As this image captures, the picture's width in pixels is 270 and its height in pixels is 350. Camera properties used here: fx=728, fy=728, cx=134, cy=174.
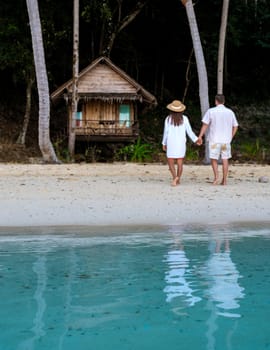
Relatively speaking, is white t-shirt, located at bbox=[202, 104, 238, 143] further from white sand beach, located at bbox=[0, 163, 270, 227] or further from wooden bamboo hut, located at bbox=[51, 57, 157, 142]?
wooden bamboo hut, located at bbox=[51, 57, 157, 142]

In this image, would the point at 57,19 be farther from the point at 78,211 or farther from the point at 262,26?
the point at 78,211

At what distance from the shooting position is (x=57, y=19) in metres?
29.1

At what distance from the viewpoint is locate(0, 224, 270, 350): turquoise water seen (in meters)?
5.62

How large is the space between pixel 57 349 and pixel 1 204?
7.61m

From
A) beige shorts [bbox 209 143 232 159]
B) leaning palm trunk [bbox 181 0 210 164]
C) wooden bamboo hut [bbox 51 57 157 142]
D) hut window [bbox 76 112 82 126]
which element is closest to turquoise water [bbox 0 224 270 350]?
beige shorts [bbox 209 143 232 159]

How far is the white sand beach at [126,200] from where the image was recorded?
38.4 ft

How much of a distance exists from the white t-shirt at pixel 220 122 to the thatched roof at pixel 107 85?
437 inches

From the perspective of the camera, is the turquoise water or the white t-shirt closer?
the turquoise water

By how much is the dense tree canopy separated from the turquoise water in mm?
17717

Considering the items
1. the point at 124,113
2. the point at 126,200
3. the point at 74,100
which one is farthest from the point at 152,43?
the point at 126,200

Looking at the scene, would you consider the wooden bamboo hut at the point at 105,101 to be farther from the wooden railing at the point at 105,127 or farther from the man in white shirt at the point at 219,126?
the man in white shirt at the point at 219,126

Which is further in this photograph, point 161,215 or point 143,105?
point 143,105

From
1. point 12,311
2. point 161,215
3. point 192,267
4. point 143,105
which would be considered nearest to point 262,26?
point 143,105

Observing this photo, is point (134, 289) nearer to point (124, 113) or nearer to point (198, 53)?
point (198, 53)
